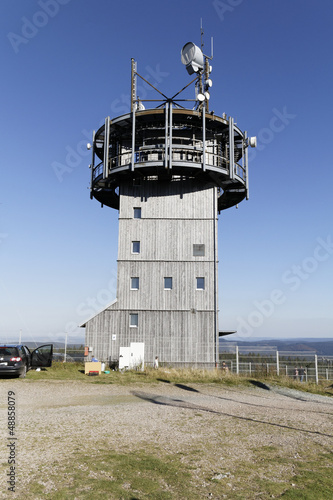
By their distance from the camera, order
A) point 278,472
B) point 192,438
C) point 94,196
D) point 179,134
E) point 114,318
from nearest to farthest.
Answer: point 278,472
point 192,438
point 114,318
point 179,134
point 94,196

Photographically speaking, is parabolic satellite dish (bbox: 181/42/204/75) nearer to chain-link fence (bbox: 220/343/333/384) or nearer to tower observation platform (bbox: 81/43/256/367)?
tower observation platform (bbox: 81/43/256/367)

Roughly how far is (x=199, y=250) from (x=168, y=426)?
21.7m

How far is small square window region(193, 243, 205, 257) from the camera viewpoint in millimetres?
32222

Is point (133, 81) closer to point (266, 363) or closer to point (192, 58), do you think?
point (192, 58)

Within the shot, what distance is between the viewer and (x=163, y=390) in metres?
20.0

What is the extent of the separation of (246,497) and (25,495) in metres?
3.44

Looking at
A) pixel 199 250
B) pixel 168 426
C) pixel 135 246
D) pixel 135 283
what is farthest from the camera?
pixel 135 246

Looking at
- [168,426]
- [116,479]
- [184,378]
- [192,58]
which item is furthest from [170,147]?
[116,479]

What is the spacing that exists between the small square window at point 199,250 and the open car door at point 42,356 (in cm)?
1340

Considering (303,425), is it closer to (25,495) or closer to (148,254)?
(25,495)

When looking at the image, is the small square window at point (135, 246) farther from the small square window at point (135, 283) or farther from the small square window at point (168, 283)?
the small square window at point (168, 283)

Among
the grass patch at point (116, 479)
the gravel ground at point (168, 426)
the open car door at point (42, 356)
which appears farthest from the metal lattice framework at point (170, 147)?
the grass patch at point (116, 479)

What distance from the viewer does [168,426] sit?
1138 centimetres

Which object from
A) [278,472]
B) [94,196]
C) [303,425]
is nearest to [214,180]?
[94,196]
